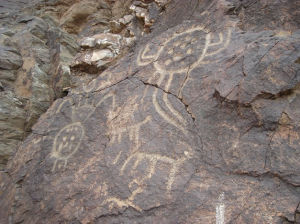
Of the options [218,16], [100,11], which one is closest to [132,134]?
[218,16]

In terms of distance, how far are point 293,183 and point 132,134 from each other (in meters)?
1.39

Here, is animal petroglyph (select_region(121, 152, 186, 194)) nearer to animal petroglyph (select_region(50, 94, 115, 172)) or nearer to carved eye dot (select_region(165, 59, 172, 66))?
animal petroglyph (select_region(50, 94, 115, 172))

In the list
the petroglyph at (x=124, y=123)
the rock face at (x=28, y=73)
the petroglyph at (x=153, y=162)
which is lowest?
the petroglyph at (x=153, y=162)

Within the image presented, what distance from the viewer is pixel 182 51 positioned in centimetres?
290

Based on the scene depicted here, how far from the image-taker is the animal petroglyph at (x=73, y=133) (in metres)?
2.91

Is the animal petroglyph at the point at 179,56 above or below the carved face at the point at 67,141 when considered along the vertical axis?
above

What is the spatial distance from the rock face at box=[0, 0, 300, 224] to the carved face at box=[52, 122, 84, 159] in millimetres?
15

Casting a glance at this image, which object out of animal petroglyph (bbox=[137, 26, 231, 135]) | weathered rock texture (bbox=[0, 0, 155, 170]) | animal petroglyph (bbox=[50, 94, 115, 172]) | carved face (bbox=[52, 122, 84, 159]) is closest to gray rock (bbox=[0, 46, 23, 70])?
weathered rock texture (bbox=[0, 0, 155, 170])

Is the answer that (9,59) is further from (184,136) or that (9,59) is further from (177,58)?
(184,136)

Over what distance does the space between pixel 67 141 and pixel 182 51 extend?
1.60 meters

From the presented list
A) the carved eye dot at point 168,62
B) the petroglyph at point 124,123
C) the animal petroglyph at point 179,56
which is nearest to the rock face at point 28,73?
the petroglyph at point 124,123

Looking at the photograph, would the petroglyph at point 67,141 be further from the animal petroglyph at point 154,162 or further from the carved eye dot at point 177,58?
the carved eye dot at point 177,58

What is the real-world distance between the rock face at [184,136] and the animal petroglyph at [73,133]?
0.6 inches

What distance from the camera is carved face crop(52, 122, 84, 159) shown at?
2.92 m
